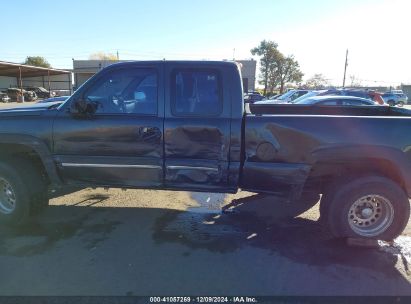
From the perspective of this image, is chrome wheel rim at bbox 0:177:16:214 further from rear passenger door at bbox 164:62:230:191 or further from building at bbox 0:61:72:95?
building at bbox 0:61:72:95

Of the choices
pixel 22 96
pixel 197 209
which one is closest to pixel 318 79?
pixel 22 96

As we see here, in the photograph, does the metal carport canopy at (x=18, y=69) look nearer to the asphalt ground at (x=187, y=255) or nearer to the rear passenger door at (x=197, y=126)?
the asphalt ground at (x=187, y=255)

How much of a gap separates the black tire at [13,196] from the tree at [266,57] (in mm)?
61594

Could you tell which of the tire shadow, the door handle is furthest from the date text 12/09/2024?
the door handle

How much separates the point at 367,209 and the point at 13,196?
4348 mm

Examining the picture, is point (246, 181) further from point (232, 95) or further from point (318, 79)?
point (318, 79)

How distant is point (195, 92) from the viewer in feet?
13.1

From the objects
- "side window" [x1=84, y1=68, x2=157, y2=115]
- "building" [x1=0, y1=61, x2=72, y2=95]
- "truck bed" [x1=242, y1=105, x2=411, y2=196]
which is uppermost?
"building" [x1=0, y1=61, x2=72, y2=95]

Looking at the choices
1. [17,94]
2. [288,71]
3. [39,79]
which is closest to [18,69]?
[17,94]

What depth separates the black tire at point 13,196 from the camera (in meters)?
4.28

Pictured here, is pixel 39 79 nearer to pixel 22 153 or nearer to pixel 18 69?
pixel 18 69

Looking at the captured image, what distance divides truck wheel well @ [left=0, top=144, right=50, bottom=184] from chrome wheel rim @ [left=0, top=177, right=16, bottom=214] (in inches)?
13.3

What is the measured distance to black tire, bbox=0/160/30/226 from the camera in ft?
14.0

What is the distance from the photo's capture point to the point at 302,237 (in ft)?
14.1
